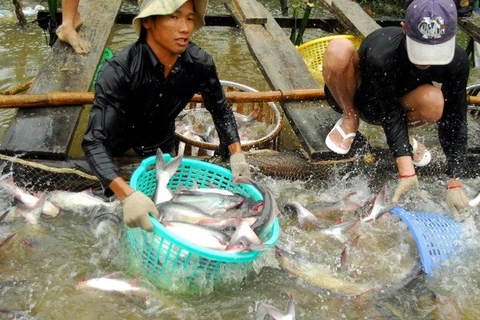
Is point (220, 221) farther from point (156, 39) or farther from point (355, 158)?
point (355, 158)

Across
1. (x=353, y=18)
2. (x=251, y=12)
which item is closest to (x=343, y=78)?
(x=251, y=12)

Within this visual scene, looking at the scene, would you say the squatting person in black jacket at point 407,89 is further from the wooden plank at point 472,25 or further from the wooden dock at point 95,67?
the wooden plank at point 472,25

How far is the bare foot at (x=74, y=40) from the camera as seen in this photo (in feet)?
16.8

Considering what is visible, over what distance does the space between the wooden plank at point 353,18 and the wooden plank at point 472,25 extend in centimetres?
111

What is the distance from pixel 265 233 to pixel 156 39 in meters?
1.44

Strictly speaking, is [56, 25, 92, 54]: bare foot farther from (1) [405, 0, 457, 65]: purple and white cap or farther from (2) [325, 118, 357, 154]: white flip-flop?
(1) [405, 0, 457, 65]: purple and white cap

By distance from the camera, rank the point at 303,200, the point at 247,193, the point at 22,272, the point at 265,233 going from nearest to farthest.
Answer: the point at 265,233, the point at 22,272, the point at 247,193, the point at 303,200

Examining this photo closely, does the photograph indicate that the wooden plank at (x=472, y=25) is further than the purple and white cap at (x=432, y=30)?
Yes

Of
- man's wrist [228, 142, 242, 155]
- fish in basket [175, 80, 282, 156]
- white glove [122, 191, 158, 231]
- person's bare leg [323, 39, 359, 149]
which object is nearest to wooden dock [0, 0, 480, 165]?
person's bare leg [323, 39, 359, 149]

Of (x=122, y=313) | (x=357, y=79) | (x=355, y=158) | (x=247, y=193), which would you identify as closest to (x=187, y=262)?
(x=122, y=313)

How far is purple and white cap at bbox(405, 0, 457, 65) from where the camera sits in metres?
3.32

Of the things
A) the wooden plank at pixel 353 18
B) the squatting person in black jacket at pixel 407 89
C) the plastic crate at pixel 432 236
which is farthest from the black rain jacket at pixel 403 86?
the wooden plank at pixel 353 18

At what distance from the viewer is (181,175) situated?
3.66 meters

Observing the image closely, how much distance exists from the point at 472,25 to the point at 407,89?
310 centimetres
